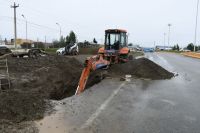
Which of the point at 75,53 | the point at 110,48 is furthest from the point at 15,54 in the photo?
the point at 75,53

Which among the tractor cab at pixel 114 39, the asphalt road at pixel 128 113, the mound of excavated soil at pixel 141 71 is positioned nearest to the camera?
the asphalt road at pixel 128 113

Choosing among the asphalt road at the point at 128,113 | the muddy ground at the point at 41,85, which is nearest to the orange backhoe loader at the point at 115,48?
the muddy ground at the point at 41,85

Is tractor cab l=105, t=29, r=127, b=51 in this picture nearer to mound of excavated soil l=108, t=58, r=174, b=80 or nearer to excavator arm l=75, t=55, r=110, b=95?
mound of excavated soil l=108, t=58, r=174, b=80

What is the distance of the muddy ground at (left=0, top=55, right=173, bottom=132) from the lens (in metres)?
8.55

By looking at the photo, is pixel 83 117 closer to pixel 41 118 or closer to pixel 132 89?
pixel 41 118

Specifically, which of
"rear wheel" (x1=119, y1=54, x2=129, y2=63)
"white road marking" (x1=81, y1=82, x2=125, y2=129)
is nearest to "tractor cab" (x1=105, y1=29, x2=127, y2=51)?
"rear wheel" (x1=119, y1=54, x2=129, y2=63)

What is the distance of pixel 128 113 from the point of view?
911 cm

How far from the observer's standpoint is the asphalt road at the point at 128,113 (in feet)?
24.8

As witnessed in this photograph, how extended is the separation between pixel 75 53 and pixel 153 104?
42552 millimetres

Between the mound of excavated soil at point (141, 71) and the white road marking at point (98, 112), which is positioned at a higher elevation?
the mound of excavated soil at point (141, 71)

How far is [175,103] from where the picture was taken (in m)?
10.8

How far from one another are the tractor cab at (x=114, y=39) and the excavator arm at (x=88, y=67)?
5.04 metres

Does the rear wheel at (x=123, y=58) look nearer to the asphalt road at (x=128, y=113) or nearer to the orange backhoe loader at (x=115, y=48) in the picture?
the orange backhoe loader at (x=115, y=48)

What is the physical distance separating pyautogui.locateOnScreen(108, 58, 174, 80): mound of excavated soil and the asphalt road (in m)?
5.20
